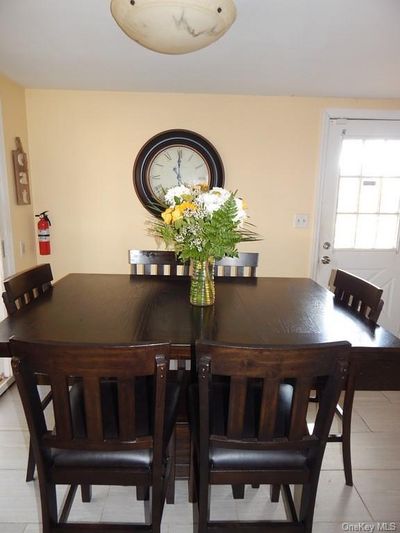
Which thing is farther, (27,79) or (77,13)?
(27,79)

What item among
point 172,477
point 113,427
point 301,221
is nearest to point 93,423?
point 113,427

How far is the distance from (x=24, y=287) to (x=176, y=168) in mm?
1643

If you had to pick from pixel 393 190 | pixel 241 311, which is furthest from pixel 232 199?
pixel 393 190

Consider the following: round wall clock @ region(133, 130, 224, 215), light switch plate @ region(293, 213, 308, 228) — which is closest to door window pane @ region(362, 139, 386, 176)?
light switch plate @ region(293, 213, 308, 228)

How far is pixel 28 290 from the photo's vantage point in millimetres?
1683

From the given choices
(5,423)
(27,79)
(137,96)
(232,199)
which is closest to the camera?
(232,199)

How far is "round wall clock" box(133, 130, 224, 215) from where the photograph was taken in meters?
2.78

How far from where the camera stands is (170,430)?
125 centimetres

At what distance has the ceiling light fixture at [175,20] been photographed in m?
1.05

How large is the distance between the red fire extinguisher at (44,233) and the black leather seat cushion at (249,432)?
2.07 meters

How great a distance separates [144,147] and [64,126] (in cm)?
69

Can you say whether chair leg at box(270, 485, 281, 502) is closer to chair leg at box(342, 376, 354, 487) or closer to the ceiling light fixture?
chair leg at box(342, 376, 354, 487)

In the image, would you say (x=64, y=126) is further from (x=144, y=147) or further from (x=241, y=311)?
(x=241, y=311)

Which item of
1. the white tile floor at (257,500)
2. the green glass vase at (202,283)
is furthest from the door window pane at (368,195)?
the green glass vase at (202,283)
